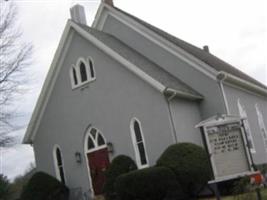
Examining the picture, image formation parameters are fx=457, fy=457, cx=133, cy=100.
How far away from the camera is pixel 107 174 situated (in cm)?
1728

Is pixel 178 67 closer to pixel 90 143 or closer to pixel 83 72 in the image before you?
pixel 83 72

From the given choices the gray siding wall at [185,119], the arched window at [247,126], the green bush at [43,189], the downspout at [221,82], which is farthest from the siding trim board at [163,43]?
the green bush at [43,189]

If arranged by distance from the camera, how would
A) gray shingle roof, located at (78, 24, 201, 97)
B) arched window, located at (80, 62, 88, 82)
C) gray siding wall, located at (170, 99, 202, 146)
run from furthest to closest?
arched window, located at (80, 62, 88, 82), gray shingle roof, located at (78, 24, 201, 97), gray siding wall, located at (170, 99, 202, 146)

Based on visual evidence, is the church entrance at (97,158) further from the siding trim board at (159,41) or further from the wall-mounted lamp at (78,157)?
the siding trim board at (159,41)

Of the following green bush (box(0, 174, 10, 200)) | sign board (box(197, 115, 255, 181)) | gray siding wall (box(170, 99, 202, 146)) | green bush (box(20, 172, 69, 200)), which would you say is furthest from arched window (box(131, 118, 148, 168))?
green bush (box(0, 174, 10, 200))

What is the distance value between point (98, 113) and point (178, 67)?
418 centimetres

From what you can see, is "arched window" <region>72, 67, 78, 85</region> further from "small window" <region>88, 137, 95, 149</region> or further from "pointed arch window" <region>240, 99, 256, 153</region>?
"pointed arch window" <region>240, 99, 256, 153</region>

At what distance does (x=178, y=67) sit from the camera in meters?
20.6

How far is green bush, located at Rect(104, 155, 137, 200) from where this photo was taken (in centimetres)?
1691

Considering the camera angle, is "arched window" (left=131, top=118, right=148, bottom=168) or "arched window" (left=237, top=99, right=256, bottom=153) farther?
"arched window" (left=237, top=99, right=256, bottom=153)

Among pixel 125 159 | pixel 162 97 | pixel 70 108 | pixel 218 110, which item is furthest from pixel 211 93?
pixel 70 108

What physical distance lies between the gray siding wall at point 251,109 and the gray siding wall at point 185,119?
6.68 feet

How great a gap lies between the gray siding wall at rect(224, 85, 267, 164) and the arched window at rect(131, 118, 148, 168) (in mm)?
4546

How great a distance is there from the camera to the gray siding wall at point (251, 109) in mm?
20797
